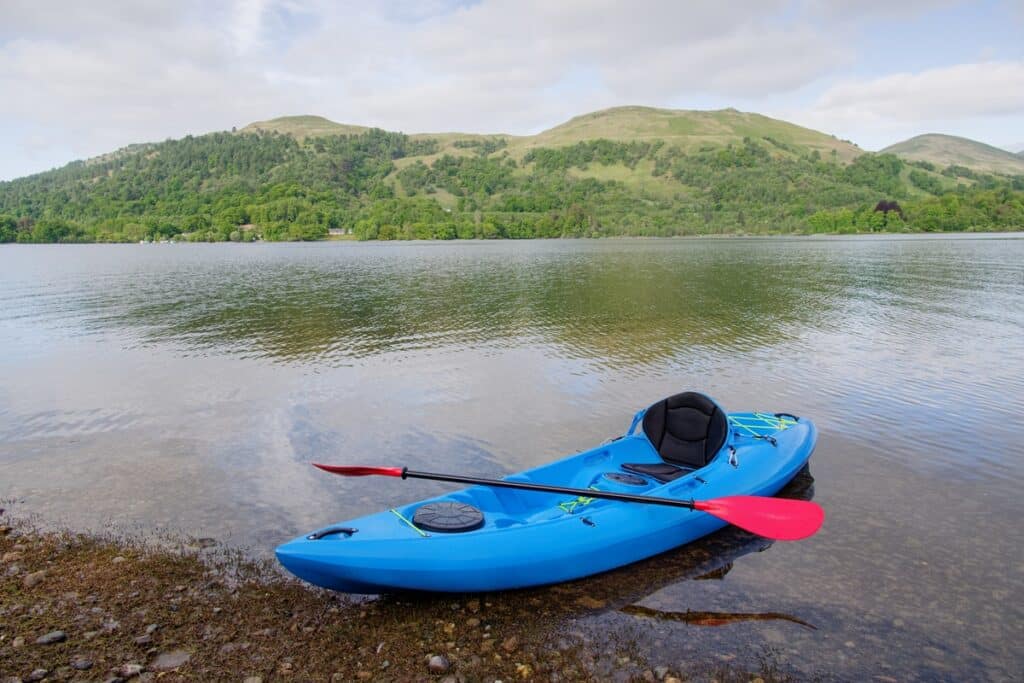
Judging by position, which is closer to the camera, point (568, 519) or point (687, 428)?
point (568, 519)

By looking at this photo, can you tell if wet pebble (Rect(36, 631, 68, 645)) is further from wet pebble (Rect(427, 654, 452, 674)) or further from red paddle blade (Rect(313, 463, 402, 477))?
wet pebble (Rect(427, 654, 452, 674))

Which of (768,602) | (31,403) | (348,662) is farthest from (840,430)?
(31,403)

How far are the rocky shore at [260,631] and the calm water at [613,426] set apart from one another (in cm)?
50

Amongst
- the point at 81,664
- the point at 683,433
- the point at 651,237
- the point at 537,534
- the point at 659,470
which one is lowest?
the point at 81,664

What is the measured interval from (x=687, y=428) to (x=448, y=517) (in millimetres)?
4769

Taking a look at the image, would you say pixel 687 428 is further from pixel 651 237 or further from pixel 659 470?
pixel 651 237

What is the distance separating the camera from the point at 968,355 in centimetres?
2166

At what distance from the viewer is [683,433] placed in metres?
10.7

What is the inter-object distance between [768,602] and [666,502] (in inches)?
69.2

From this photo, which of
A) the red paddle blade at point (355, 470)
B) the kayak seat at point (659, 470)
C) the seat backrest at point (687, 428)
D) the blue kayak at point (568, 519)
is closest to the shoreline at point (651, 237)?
the seat backrest at point (687, 428)

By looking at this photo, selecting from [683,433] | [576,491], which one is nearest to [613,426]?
[683,433]

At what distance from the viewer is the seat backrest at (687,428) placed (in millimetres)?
10352

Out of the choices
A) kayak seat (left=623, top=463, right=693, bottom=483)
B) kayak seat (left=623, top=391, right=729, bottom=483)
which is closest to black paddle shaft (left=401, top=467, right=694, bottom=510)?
kayak seat (left=623, top=463, right=693, bottom=483)

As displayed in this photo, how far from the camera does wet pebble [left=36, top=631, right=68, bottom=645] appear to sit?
6.61 m
